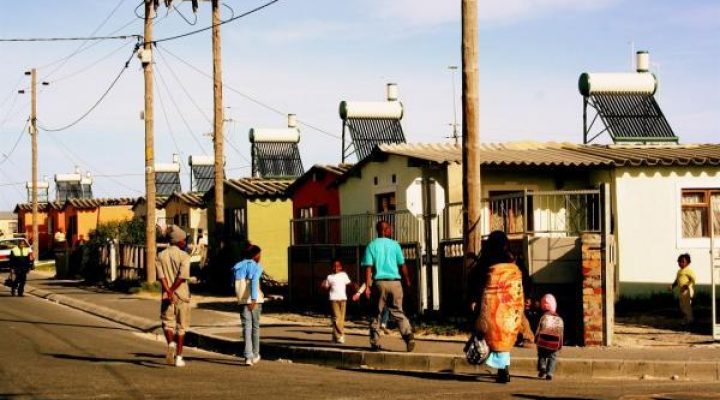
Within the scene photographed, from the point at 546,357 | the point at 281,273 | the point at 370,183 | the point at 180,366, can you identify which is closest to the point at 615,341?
the point at 546,357

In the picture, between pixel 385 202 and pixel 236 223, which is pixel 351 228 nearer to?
pixel 385 202

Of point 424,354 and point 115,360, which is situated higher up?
point 424,354

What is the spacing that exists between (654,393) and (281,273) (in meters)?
25.5

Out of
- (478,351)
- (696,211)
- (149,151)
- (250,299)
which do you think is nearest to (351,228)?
(696,211)

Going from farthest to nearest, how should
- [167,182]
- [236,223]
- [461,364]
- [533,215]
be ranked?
[167,182] < [236,223] < [533,215] < [461,364]

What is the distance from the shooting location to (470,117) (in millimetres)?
16234

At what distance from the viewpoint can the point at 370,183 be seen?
27547mm

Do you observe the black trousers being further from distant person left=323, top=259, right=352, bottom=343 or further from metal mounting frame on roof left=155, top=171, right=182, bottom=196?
metal mounting frame on roof left=155, top=171, right=182, bottom=196

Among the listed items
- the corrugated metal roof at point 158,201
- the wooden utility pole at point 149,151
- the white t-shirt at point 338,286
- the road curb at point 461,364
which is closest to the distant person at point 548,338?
the road curb at point 461,364

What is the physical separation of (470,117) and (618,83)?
14.3m

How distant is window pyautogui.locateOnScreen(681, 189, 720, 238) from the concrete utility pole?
7.96 metres

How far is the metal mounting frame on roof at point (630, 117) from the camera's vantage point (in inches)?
1093

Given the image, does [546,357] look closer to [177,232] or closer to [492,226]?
[177,232]

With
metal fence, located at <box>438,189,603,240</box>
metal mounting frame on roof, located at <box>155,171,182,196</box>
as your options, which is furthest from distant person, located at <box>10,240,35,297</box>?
metal mounting frame on roof, located at <box>155,171,182,196</box>
